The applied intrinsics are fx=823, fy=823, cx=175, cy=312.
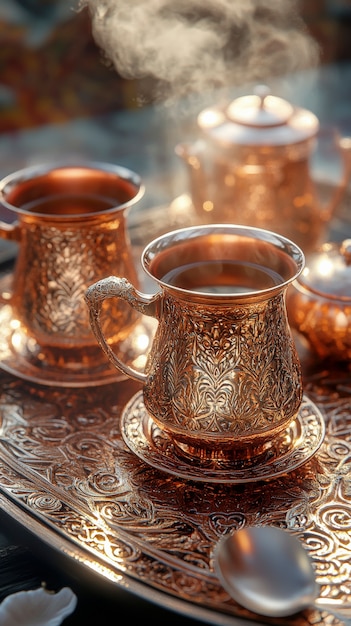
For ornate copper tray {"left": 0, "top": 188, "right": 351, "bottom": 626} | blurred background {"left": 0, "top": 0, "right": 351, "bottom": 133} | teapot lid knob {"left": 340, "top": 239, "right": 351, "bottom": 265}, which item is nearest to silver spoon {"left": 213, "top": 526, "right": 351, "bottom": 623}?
ornate copper tray {"left": 0, "top": 188, "right": 351, "bottom": 626}

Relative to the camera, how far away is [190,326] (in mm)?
1008

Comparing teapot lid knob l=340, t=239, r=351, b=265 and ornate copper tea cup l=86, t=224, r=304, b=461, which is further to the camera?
teapot lid knob l=340, t=239, r=351, b=265

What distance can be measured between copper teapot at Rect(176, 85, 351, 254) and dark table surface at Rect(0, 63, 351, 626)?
32 centimetres

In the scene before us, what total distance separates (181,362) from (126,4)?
51.7 inches

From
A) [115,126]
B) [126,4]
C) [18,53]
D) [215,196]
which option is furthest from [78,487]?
[18,53]

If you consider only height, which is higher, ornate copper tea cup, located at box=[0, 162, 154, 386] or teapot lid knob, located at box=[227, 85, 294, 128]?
teapot lid knob, located at box=[227, 85, 294, 128]

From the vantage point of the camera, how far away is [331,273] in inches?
52.5

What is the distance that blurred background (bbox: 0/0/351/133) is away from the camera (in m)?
3.06

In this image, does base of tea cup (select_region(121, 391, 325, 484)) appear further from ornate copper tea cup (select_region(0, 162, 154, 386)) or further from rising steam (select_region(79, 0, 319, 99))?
rising steam (select_region(79, 0, 319, 99))

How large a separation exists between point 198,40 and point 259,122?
71cm

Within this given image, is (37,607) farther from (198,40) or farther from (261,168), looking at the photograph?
(198,40)

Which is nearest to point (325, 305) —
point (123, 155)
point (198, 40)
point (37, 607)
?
point (37, 607)

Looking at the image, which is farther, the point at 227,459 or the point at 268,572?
the point at 227,459

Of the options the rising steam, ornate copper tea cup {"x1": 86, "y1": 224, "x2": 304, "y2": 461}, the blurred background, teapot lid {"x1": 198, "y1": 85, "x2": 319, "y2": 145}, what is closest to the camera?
ornate copper tea cup {"x1": 86, "y1": 224, "x2": 304, "y2": 461}
